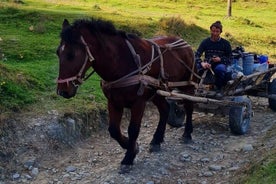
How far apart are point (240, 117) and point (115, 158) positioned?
8.32 feet

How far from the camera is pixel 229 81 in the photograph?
8.54 m

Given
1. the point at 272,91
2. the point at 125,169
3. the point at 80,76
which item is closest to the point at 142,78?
the point at 80,76

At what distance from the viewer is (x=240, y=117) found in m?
8.77

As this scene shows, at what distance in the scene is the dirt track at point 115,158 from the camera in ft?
23.2

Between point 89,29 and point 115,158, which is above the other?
point 89,29

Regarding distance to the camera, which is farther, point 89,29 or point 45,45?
point 45,45

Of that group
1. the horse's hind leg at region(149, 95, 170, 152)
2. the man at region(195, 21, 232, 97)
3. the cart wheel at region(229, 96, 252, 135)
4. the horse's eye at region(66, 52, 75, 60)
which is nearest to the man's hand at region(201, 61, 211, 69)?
the man at region(195, 21, 232, 97)

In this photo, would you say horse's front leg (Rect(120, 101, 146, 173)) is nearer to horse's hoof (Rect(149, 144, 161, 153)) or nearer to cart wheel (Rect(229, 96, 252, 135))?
horse's hoof (Rect(149, 144, 161, 153))

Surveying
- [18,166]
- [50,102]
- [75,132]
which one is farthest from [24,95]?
[18,166]

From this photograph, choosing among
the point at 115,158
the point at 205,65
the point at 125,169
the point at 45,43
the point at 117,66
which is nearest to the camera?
the point at 117,66

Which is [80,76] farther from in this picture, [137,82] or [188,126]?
[188,126]

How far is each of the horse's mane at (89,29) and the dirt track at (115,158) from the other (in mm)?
2103

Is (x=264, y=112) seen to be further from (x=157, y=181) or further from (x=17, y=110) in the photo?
(x=17, y=110)

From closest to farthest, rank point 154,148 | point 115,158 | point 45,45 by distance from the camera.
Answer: point 115,158 < point 154,148 < point 45,45
